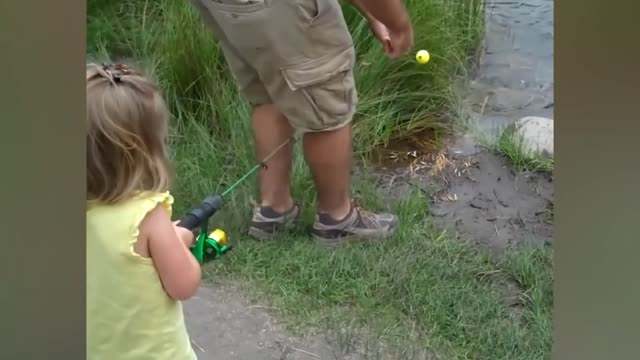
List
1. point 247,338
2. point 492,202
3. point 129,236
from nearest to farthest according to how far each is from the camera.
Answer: point 129,236 < point 247,338 < point 492,202

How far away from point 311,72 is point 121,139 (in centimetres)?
61

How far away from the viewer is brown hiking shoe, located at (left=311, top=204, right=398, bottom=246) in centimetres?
173

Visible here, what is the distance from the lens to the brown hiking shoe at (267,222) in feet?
5.65

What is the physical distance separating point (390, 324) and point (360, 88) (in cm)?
61

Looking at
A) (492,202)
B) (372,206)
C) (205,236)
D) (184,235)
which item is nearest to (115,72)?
(184,235)

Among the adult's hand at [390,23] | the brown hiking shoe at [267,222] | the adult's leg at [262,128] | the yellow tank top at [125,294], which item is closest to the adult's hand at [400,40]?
the adult's hand at [390,23]

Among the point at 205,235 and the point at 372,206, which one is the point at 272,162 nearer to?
the point at 372,206

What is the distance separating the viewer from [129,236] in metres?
1.07

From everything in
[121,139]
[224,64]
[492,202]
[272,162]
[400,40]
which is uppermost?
[121,139]

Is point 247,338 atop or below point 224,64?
below

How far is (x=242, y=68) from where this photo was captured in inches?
68.0

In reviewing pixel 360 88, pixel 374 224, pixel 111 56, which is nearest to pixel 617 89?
pixel 374 224

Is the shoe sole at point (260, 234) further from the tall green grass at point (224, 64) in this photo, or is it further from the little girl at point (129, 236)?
the little girl at point (129, 236)

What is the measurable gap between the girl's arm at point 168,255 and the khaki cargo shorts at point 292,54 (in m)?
0.60
